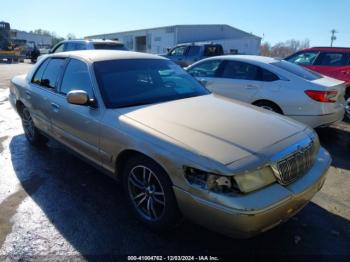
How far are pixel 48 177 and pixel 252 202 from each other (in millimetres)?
3059

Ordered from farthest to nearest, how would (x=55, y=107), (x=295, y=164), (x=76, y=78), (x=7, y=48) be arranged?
(x=7, y=48) < (x=55, y=107) < (x=76, y=78) < (x=295, y=164)

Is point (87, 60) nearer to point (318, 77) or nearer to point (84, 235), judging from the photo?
point (84, 235)

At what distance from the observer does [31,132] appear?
561cm

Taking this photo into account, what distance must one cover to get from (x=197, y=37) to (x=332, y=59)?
3078 cm

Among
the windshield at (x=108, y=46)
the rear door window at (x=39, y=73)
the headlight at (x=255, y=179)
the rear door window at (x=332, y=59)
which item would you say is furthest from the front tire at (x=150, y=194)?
the windshield at (x=108, y=46)

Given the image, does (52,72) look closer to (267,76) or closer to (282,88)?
(267,76)

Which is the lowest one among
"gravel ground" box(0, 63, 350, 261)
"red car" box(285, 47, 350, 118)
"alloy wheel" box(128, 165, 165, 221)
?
"gravel ground" box(0, 63, 350, 261)

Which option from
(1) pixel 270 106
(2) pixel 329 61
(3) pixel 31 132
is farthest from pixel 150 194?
(2) pixel 329 61

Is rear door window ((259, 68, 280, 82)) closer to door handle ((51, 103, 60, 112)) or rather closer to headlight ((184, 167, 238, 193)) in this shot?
door handle ((51, 103, 60, 112))

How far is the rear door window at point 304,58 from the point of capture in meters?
9.17

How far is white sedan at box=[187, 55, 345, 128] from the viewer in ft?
19.0

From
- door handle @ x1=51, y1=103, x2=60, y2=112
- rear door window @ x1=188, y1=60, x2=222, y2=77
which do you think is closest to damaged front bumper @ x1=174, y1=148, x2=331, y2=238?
door handle @ x1=51, y1=103, x2=60, y2=112

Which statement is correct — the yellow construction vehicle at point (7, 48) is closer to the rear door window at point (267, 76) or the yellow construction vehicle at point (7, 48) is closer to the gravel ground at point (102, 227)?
the gravel ground at point (102, 227)

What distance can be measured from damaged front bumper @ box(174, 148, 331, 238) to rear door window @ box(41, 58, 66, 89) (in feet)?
8.85
